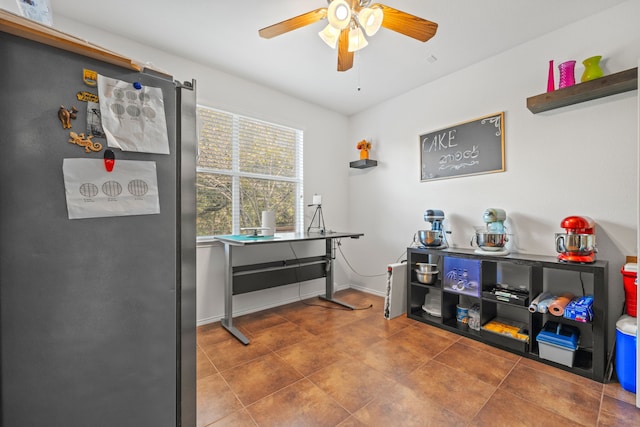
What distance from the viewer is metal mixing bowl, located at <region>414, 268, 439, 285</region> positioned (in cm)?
281

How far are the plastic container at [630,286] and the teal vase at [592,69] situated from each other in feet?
4.64

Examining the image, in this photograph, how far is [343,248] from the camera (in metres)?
4.11

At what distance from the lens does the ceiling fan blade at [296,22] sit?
66.1 inches

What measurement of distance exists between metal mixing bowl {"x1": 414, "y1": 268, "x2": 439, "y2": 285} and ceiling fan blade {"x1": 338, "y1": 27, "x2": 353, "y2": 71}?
213 centimetres

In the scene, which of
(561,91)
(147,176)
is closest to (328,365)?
(147,176)

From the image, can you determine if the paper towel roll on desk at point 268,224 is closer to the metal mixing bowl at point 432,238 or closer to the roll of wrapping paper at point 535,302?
the metal mixing bowl at point 432,238

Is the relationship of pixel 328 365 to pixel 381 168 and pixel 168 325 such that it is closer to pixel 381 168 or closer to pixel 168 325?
pixel 168 325

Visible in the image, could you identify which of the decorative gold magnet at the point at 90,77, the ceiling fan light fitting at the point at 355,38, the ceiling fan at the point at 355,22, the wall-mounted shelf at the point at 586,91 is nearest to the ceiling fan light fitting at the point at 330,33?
the ceiling fan at the point at 355,22

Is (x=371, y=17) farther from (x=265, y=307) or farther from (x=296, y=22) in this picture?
(x=265, y=307)

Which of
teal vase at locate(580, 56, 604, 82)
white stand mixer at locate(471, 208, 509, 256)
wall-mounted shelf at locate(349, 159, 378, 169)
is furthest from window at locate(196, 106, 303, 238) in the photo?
teal vase at locate(580, 56, 604, 82)

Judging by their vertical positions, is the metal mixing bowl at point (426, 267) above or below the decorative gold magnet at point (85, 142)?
below

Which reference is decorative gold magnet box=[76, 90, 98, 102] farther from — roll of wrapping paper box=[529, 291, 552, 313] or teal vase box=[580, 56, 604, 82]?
teal vase box=[580, 56, 604, 82]

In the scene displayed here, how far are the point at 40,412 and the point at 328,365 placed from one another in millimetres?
1633

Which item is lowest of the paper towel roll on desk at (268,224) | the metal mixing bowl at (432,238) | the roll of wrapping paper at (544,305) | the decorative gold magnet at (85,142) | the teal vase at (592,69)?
the roll of wrapping paper at (544,305)
